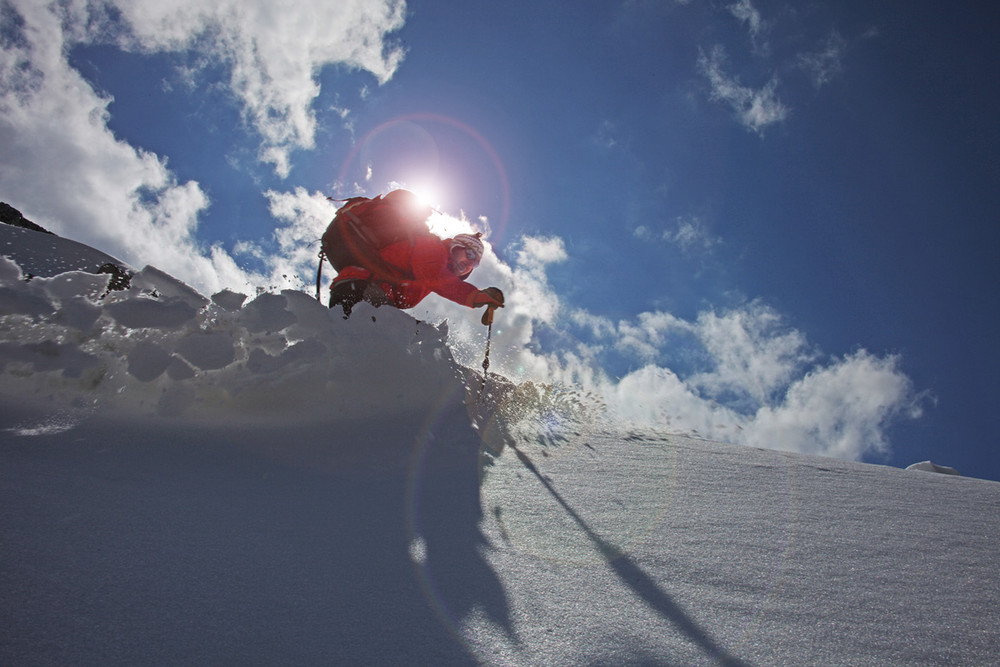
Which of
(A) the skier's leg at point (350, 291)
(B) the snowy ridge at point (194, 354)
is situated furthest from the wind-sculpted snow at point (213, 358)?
(A) the skier's leg at point (350, 291)

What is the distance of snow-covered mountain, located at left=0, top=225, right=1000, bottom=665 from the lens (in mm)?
1262

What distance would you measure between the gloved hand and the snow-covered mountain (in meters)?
0.62

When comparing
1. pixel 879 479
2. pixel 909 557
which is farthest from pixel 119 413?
pixel 879 479

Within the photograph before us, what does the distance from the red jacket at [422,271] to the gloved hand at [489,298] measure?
64mm

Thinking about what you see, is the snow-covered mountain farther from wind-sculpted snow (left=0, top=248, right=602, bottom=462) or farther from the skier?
the skier

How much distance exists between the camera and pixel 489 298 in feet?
14.0

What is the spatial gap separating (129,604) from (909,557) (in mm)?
2523

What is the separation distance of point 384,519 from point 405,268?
2767 mm

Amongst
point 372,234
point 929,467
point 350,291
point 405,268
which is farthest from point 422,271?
point 929,467

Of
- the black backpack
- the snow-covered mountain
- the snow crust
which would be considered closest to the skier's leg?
the black backpack

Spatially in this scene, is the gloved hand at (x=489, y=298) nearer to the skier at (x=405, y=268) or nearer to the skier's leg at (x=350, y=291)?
the skier at (x=405, y=268)

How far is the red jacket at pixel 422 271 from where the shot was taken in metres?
4.38

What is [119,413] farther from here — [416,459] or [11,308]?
[416,459]

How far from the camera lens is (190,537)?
1.60m
